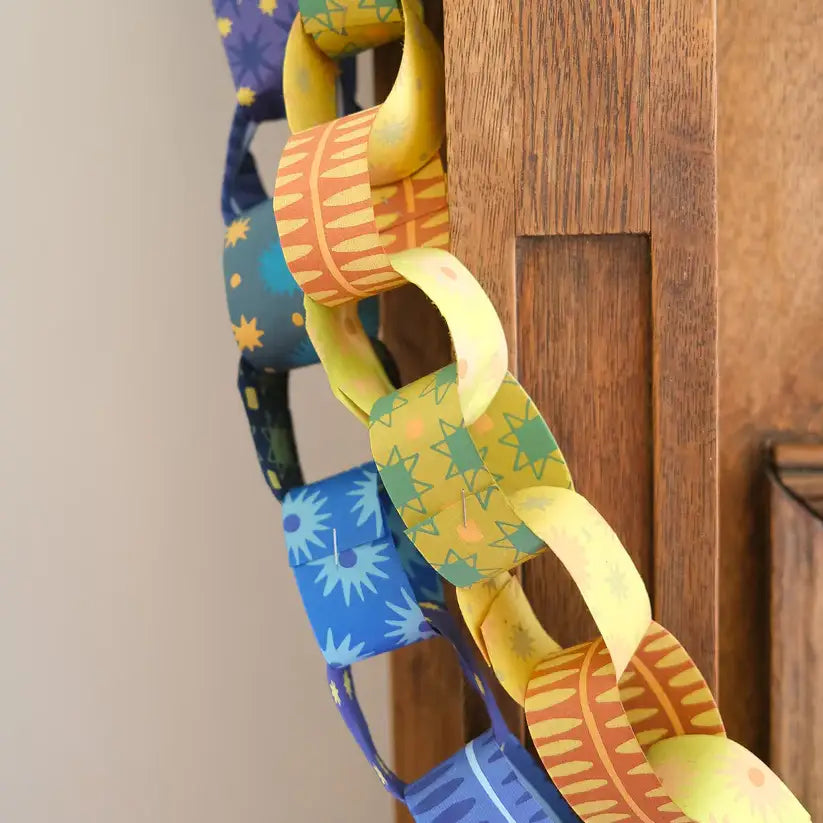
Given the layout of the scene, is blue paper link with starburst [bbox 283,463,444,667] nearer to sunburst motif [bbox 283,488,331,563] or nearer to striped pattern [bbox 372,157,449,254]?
sunburst motif [bbox 283,488,331,563]

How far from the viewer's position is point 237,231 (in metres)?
0.52

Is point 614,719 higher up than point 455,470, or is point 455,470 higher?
point 455,470

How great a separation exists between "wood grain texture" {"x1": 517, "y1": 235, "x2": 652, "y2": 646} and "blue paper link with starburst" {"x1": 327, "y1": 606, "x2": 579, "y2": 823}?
0.29 ft

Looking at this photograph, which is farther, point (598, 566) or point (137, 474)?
point (137, 474)

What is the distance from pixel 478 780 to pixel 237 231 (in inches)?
14.3

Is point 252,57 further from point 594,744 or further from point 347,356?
point 594,744

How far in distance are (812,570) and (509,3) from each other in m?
0.37

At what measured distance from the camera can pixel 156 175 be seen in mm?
653

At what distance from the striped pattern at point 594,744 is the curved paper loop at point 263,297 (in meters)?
0.23

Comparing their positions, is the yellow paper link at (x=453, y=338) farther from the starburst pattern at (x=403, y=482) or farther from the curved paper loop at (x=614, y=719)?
the curved paper loop at (x=614, y=719)

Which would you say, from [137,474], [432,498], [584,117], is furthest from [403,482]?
[137,474]

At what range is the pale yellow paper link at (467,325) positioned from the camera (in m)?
0.38

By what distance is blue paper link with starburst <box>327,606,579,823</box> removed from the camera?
0.44 m

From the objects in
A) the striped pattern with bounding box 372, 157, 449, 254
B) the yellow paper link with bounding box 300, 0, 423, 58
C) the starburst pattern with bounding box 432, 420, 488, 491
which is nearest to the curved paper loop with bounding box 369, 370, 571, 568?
the starburst pattern with bounding box 432, 420, 488, 491
